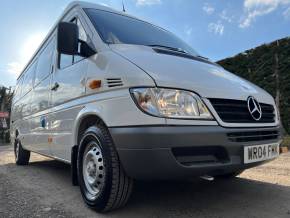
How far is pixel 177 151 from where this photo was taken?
8.56 feet

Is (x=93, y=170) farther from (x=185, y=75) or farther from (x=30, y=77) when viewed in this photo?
(x=30, y=77)

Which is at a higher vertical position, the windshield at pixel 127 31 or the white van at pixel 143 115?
the windshield at pixel 127 31

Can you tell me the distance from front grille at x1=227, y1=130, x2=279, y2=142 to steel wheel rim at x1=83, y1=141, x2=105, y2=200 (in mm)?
1153

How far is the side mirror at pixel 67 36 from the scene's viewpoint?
3.31 m

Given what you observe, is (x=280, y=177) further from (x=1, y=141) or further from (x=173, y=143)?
(x=1, y=141)

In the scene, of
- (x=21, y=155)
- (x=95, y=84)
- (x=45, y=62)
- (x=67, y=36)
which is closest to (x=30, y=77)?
(x=45, y=62)

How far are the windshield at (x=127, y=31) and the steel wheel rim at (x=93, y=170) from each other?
3.55 ft

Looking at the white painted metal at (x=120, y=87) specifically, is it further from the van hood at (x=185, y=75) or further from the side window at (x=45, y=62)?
the side window at (x=45, y=62)

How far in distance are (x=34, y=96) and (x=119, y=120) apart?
3483 mm

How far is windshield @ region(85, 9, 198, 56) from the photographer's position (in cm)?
358

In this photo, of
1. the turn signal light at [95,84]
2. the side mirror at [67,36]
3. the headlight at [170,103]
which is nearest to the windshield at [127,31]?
the side mirror at [67,36]

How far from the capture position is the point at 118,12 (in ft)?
14.2

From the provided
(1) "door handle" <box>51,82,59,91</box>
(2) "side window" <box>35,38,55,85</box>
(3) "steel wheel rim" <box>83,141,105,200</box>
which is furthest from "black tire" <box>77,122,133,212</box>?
(2) "side window" <box>35,38,55,85</box>

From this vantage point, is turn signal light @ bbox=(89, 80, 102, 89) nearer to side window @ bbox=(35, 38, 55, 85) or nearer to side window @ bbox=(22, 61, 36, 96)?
side window @ bbox=(35, 38, 55, 85)
